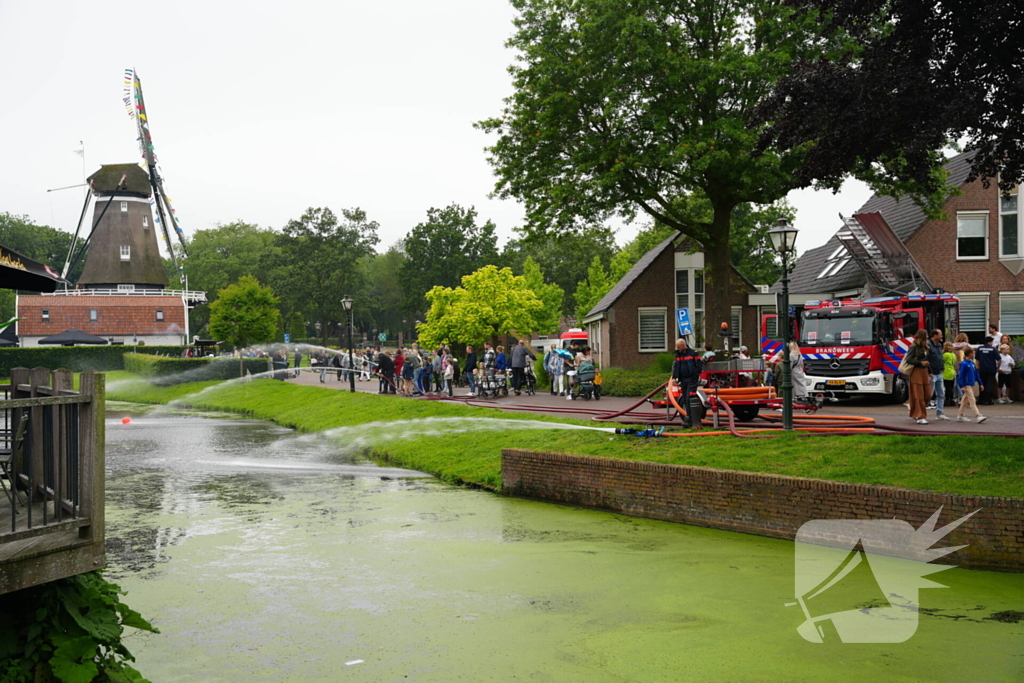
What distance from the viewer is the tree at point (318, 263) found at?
9344 centimetres

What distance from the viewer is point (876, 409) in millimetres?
22797

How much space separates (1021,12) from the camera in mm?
11836

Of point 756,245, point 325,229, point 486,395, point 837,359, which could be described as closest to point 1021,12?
point 837,359

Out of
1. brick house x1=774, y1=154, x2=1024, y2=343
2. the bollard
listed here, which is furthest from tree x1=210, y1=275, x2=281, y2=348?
the bollard

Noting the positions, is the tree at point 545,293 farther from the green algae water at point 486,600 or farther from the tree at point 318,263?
the green algae water at point 486,600

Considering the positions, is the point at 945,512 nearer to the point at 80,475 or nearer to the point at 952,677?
the point at 952,677

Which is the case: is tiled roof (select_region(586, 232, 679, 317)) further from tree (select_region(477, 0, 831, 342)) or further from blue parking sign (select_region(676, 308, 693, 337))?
tree (select_region(477, 0, 831, 342))

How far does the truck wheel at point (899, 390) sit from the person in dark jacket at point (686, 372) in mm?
Result: 9858

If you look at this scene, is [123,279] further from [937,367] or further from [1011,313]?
[937,367]

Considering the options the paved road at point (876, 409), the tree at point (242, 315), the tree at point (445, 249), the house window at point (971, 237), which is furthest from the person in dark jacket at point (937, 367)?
the tree at point (445, 249)

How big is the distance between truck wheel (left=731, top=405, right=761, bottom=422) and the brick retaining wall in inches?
175

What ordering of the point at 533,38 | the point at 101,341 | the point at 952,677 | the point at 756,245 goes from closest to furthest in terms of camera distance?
the point at 952,677, the point at 533,38, the point at 756,245, the point at 101,341

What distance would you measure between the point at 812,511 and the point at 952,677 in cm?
463

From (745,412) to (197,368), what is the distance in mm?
43037
